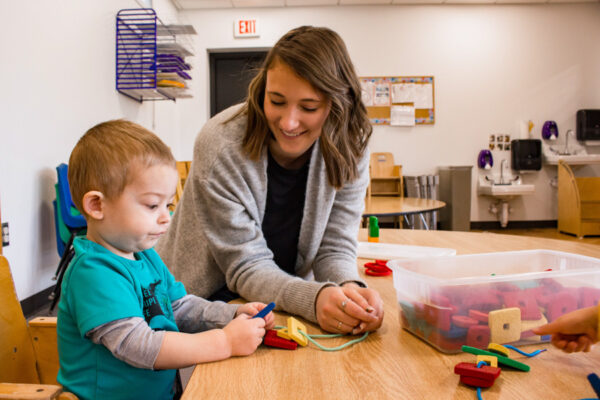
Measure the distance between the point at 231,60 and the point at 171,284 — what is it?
5163mm

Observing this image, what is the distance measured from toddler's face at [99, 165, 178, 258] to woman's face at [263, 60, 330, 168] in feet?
1.10

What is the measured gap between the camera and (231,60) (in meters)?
5.57

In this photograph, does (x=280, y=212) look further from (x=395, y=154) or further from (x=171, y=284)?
(x=395, y=154)

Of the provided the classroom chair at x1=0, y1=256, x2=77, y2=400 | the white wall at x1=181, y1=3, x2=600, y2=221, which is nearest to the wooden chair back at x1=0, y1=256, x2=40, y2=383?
the classroom chair at x1=0, y1=256, x2=77, y2=400

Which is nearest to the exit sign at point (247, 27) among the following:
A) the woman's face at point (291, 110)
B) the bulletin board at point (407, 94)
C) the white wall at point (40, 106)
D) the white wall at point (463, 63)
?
the white wall at point (463, 63)

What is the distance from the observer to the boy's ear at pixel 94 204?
26.1 inches

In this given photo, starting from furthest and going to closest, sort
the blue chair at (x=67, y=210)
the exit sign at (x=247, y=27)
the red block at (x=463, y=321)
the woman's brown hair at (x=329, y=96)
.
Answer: the exit sign at (x=247, y=27)
the blue chair at (x=67, y=210)
the woman's brown hair at (x=329, y=96)
the red block at (x=463, y=321)

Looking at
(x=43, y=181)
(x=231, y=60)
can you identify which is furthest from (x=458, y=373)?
(x=231, y=60)

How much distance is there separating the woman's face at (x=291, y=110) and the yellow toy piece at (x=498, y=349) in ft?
1.89

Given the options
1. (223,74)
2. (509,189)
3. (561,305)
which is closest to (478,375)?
(561,305)

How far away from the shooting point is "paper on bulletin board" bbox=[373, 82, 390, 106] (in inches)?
217

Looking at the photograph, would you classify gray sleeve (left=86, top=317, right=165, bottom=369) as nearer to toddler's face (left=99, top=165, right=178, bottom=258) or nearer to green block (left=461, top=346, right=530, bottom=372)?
toddler's face (left=99, top=165, right=178, bottom=258)

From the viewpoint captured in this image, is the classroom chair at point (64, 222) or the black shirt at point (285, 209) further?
the classroom chair at point (64, 222)

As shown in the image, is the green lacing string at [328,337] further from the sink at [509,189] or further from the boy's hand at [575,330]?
the sink at [509,189]
